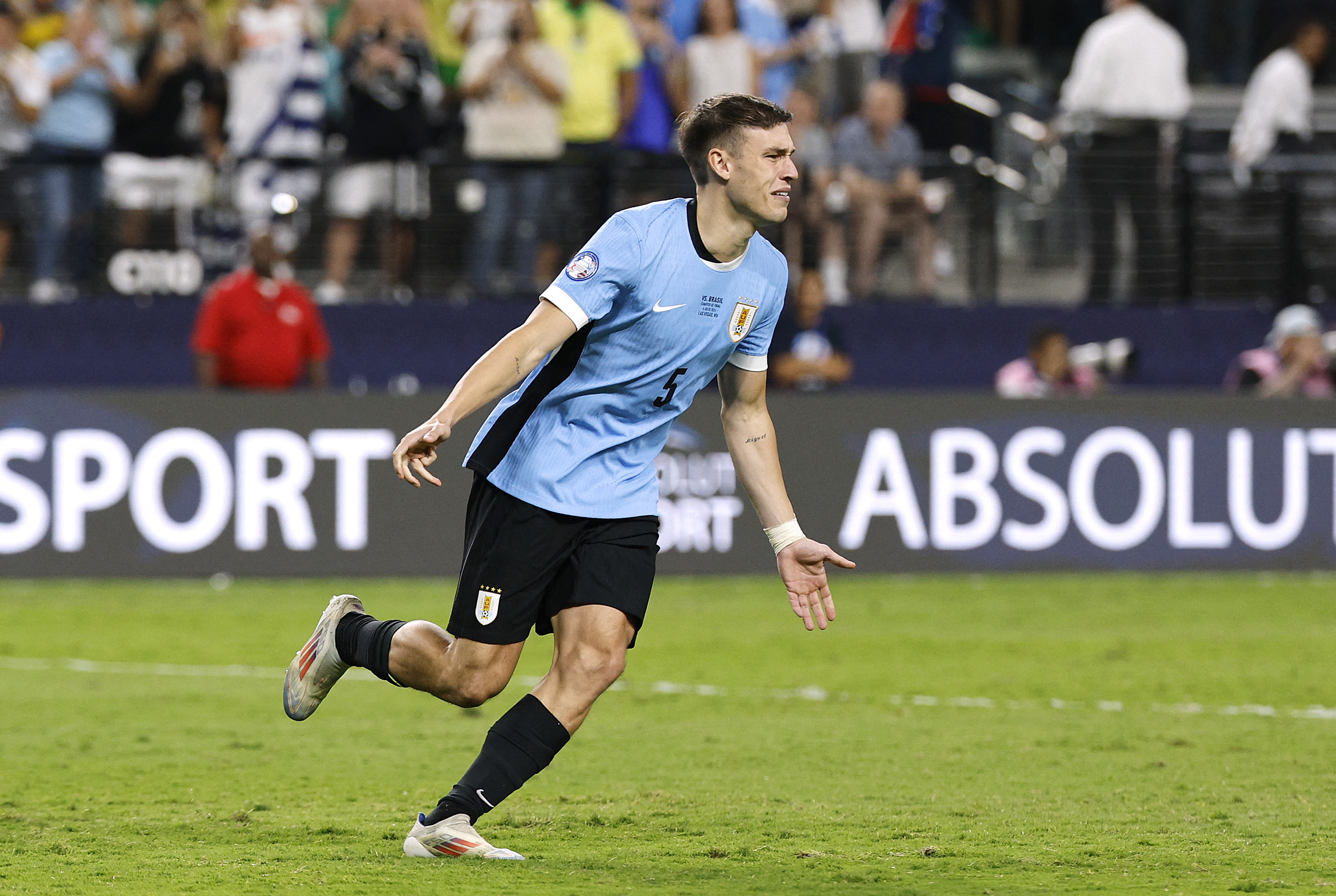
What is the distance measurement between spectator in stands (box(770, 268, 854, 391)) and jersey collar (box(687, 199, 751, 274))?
8.45 m

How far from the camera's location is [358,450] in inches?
508

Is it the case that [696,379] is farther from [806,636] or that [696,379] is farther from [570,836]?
[806,636]

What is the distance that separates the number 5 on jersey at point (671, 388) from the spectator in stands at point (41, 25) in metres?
9.99

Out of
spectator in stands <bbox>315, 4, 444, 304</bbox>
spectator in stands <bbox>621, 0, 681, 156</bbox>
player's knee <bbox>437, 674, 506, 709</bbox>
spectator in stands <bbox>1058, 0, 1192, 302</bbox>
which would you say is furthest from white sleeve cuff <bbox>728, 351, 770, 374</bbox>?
spectator in stands <bbox>1058, 0, 1192, 302</bbox>

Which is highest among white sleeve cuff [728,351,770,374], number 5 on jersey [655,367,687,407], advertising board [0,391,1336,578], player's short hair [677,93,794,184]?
player's short hair [677,93,794,184]

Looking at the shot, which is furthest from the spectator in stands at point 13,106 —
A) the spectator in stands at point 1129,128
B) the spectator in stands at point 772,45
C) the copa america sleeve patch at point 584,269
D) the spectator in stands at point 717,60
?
the copa america sleeve patch at point 584,269

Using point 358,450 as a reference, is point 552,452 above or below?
above

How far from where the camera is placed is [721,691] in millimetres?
9094

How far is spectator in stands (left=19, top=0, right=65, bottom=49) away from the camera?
46.3ft

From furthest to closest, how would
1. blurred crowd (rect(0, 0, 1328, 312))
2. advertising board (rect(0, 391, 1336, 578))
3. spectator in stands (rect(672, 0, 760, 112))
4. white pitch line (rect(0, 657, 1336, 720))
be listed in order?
spectator in stands (rect(672, 0, 760, 112)) < blurred crowd (rect(0, 0, 1328, 312)) < advertising board (rect(0, 391, 1336, 578)) < white pitch line (rect(0, 657, 1336, 720))

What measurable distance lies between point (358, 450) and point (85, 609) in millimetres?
2056

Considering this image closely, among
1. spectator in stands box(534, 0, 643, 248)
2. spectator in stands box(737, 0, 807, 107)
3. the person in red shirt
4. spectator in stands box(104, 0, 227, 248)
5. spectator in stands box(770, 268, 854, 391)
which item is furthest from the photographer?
spectator in stands box(737, 0, 807, 107)

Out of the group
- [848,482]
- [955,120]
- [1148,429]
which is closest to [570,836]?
[848,482]

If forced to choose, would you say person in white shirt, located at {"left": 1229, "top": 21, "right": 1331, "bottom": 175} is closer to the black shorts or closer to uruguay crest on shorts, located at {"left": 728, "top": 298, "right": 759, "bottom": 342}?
uruguay crest on shorts, located at {"left": 728, "top": 298, "right": 759, "bottom": 342}
